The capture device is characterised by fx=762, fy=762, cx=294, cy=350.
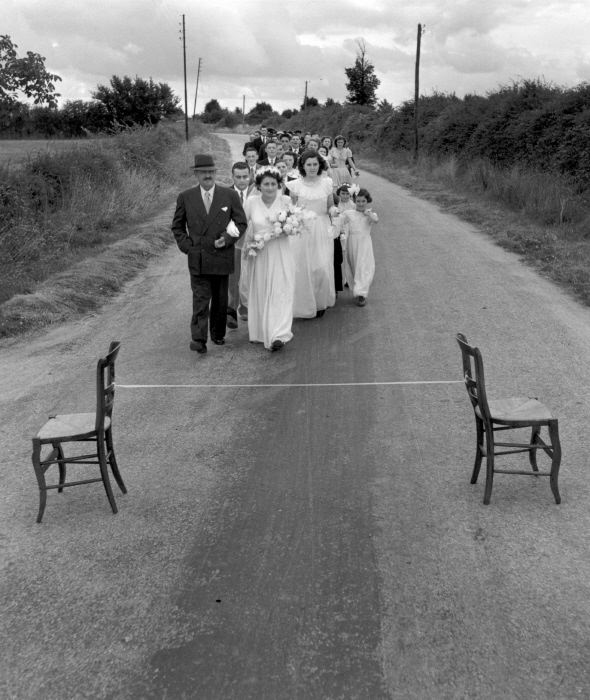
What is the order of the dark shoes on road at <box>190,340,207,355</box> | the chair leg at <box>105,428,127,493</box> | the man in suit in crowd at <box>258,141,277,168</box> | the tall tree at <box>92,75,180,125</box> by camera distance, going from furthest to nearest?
the tall tree at <box>92,75,180,125</box>
the man in suit in crowd at <box>258,141,277,168</box>
the dark shoes on road at <box>190,340,207,355</box>
the chair leg at <box>105,428,127,493</box>

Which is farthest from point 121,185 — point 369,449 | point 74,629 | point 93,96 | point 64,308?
point 93,96

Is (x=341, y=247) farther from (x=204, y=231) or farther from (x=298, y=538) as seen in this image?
(x=298, y=538)

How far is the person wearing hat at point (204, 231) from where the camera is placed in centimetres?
888

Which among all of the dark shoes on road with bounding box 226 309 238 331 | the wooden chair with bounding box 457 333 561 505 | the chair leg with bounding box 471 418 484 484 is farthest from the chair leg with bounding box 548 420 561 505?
the dark shoes on road with bounding box 226 309 238 331

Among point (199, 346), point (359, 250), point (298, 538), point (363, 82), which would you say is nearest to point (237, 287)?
point (199, 346)

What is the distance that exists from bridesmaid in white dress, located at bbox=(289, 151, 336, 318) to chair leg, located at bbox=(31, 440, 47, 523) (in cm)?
576

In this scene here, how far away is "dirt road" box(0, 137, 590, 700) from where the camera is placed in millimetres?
3654

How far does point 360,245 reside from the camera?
37.7 ft

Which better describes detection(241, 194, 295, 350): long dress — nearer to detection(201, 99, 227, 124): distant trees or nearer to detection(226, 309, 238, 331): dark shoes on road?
detection(226, 309, 238, 331): dark shoes on road

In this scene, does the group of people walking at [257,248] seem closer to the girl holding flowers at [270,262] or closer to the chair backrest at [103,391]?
the girl holding flowers at [270,262]

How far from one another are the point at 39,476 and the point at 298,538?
1762 mm

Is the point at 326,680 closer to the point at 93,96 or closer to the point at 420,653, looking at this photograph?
the point at 420,653

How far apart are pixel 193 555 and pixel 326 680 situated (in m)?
1.36

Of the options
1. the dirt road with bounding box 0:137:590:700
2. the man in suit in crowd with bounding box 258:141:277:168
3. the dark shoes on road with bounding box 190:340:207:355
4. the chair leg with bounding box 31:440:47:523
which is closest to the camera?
the dirt road with bounding box 0:137:590:700
